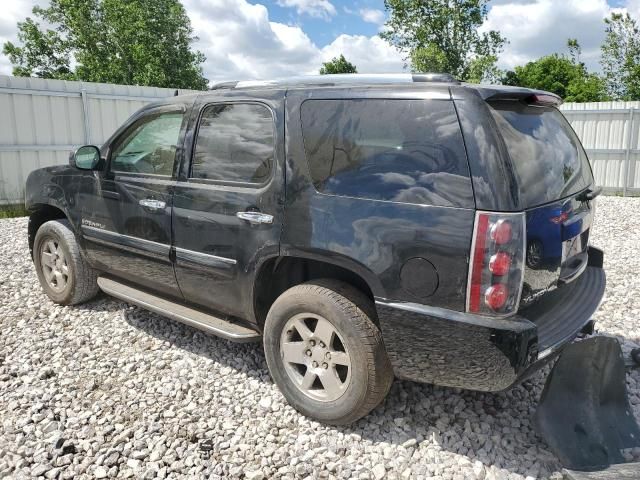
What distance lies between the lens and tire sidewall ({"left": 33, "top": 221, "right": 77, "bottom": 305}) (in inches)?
182

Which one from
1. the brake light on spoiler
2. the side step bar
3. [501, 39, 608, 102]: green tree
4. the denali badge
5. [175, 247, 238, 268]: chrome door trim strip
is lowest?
the side step bar

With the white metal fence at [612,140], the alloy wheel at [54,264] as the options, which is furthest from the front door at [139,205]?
the white metal fence at [612,140]

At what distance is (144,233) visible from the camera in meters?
3.83

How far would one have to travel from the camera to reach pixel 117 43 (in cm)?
3042

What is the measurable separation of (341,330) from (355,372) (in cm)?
23

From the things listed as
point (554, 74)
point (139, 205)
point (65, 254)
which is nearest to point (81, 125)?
point (65, 254)

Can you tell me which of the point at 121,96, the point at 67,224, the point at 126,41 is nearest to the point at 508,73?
the point at 126,41

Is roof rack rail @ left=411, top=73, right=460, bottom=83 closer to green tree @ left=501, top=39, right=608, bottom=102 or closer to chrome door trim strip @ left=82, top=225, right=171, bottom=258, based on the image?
chrome door trim strip @ left=82, top=225, right=171, bottom=258

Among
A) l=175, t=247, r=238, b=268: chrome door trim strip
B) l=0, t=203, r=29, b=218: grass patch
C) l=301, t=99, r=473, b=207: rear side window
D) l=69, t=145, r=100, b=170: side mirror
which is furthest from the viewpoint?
l=0, t=203, r=29, b=218: grass patch

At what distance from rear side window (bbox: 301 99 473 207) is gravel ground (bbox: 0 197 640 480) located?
4.49 feet

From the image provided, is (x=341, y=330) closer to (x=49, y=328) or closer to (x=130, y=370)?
(x=130, y=370)

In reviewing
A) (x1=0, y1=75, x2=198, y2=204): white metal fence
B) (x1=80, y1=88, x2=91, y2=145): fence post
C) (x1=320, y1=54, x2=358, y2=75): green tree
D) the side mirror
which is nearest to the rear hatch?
the side mirror

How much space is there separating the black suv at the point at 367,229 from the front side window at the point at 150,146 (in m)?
0.02

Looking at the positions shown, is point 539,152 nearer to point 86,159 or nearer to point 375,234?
point 375,234
